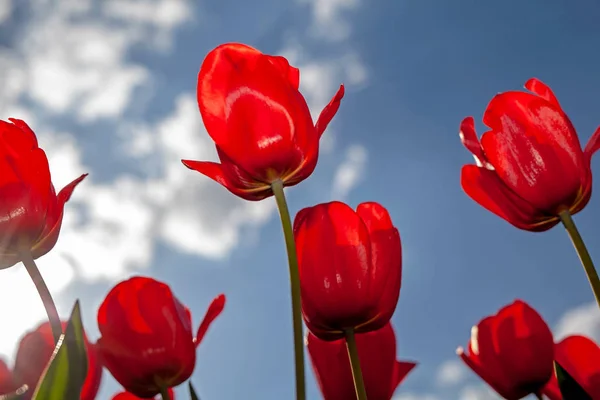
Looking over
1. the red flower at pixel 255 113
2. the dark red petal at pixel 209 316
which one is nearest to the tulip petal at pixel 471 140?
the red flower at pixel 255 113

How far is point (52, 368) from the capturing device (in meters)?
0.78

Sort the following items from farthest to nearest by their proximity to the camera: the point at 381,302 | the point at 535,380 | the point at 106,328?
the point at 535,380 → the point at 381,302 → the point at 106,328

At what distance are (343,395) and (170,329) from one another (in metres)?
0.43

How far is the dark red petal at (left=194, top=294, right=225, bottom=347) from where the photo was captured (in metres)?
1.26

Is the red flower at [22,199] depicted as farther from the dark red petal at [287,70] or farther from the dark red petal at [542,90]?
the dark red petal at [542,90]

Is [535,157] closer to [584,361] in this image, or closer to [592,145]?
[592,145]

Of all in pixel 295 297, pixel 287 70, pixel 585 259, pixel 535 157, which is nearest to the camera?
pixel 295 297

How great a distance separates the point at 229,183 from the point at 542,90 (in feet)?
2.48

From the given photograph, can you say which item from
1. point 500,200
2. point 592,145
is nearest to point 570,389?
point 500,200

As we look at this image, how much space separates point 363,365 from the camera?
1.43m

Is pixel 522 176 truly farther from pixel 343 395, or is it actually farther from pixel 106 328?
pixel 106 328

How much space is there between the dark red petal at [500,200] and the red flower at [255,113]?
44 cm

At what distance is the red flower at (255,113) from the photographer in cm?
122

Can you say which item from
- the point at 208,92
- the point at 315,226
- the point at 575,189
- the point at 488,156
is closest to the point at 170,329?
the point at 315,226
